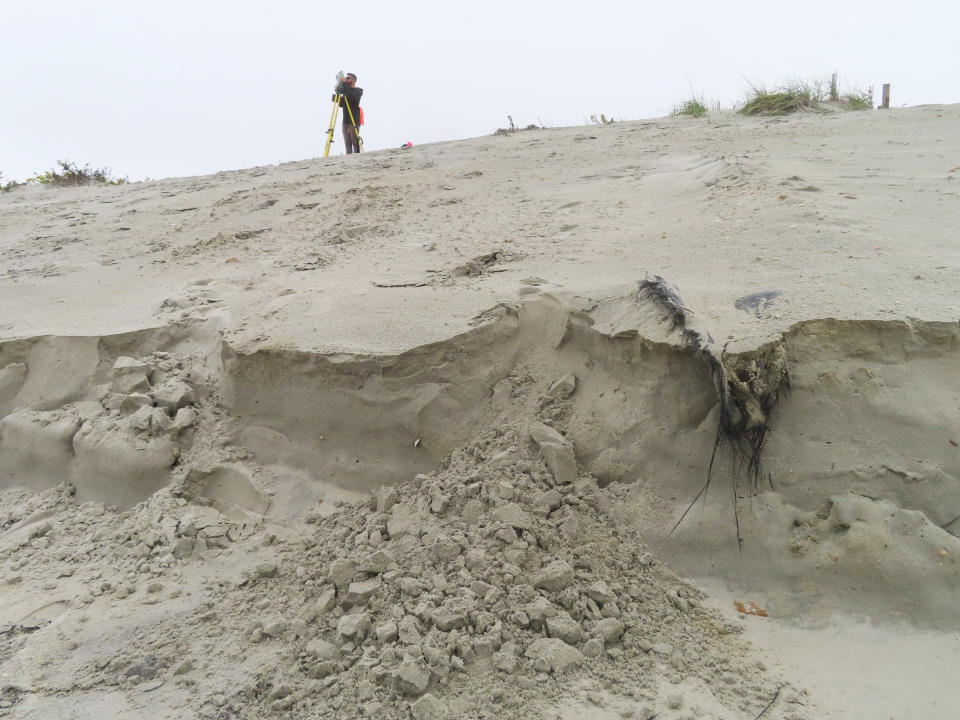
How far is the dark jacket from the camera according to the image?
28.6ft

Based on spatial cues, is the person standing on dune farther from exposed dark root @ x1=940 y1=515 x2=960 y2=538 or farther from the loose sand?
exposed dark root @ x1=940 y1=515 x2=960 y2=538

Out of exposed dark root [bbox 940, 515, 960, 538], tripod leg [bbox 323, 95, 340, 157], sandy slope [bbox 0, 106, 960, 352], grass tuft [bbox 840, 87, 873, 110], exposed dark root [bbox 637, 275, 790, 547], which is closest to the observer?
exposed dark root [bbox 940, 515, 960, 538]

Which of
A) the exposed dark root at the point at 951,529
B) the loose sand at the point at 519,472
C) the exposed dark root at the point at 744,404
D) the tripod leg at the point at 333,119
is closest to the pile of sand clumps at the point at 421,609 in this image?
the loose sand at the point at 519,472

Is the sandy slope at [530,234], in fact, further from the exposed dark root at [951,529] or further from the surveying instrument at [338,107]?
the surveying instrument at [338,107]

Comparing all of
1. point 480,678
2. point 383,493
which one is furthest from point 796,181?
point 480,678

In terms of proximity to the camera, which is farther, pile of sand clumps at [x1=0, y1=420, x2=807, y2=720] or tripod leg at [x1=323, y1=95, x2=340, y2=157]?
tripod leg at [x1=323, y1=95, x2=340, y2=157]

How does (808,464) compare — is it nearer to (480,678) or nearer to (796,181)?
(480,678)

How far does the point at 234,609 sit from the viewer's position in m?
2.10

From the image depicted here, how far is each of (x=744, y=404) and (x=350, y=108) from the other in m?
8.31

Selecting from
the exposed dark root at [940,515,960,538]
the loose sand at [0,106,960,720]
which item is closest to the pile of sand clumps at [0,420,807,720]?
the loose sand at [0,106,960,720]

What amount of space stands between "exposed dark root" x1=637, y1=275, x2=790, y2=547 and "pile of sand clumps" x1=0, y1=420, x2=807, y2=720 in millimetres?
350

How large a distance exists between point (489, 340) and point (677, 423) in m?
0.80

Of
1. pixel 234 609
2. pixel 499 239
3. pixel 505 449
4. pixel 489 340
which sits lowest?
pixel 234 609

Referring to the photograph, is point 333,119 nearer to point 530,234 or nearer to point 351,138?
point 351,138
